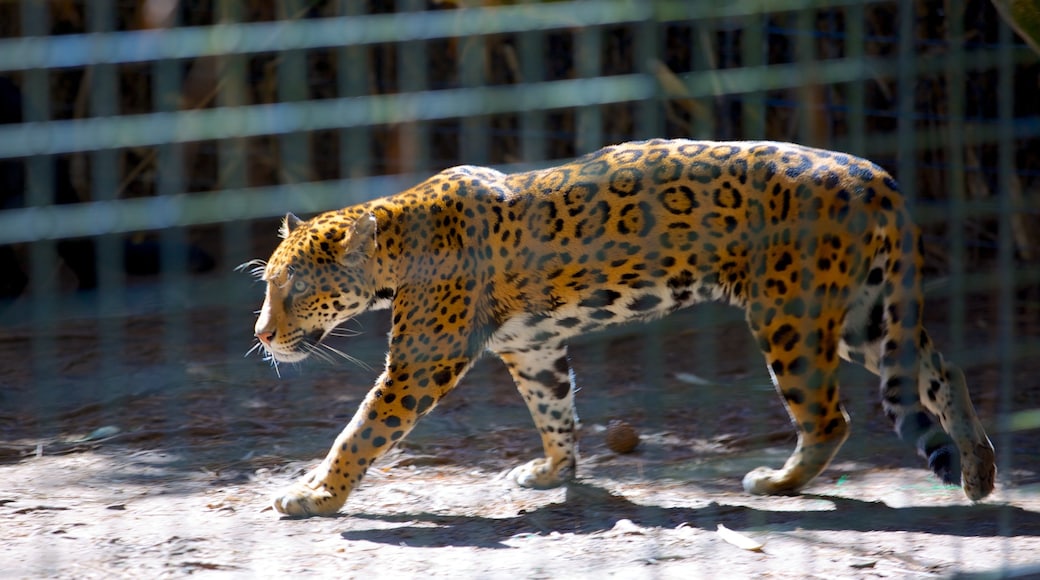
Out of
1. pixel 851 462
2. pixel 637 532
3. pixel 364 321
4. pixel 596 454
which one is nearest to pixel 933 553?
pixel 637 532

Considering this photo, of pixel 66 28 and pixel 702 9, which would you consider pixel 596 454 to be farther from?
pixel 66 28

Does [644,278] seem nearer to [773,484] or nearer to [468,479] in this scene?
[773,484]

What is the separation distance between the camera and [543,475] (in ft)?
16.0

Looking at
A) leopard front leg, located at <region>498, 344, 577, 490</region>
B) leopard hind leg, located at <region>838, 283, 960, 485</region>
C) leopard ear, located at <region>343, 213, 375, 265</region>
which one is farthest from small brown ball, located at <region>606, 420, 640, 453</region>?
leopard ear, located at <region>343, 213, 375, 265</region>

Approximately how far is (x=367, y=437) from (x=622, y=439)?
1.17 metres

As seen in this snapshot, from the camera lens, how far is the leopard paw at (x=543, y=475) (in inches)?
192

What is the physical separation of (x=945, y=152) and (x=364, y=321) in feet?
11.0

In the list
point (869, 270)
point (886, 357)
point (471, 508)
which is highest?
point (869, 270)

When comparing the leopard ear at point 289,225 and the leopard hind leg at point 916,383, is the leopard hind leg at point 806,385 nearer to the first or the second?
the leopard hind leg at point 916,383

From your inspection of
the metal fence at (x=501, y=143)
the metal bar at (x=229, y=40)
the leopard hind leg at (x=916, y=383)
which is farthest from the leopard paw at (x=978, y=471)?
the metal bar at (x=229, y=40)

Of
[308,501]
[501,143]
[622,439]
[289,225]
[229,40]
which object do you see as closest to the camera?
[229,40]

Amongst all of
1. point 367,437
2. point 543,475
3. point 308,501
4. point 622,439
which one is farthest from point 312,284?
point 622,439

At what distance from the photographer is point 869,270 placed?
457cm

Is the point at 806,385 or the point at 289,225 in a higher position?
the point at 289,225
